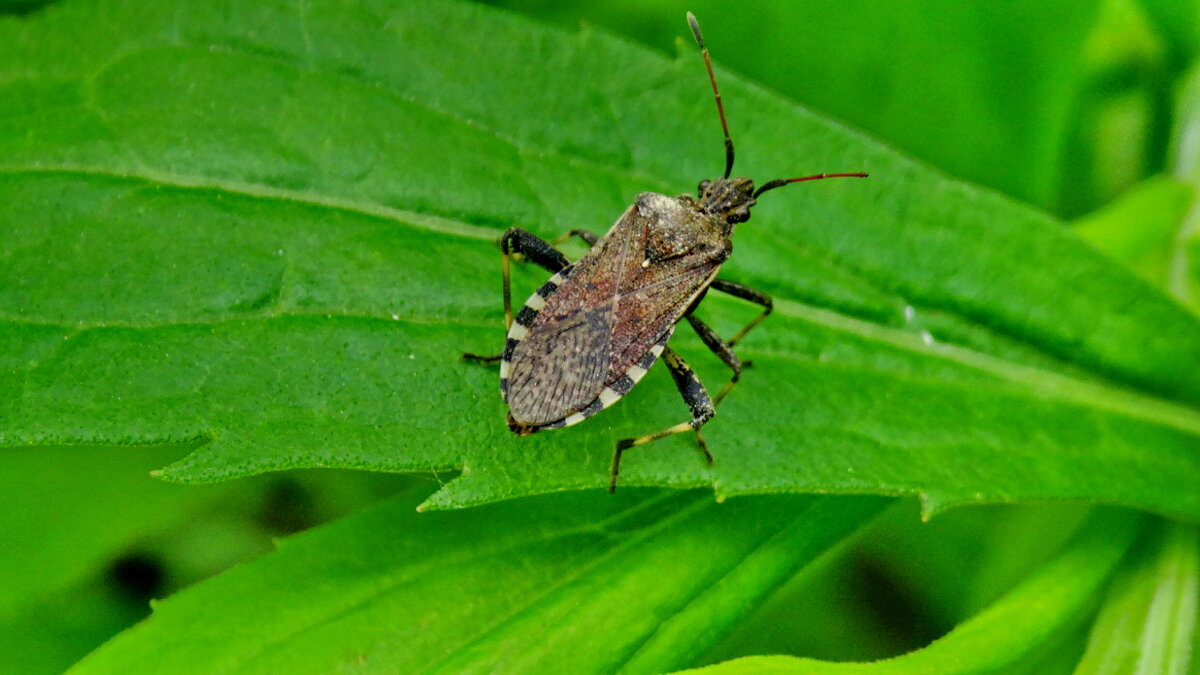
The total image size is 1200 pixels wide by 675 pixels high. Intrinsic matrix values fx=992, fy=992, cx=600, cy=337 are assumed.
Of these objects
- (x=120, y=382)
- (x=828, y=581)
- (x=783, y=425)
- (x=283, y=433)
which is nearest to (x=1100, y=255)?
(x=783, y=425)

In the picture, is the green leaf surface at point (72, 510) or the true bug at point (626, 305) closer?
the true bug at point (626, 305)

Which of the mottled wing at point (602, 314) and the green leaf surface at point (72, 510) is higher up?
the mottled wing at point (602, 314)

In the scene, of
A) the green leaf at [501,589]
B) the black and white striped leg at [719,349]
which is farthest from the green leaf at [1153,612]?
the black and white striped leg at [719,349]

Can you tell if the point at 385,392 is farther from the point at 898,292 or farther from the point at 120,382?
the point at 898,292

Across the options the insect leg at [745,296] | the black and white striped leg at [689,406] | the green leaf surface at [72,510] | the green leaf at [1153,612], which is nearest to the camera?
the black and white striped leg at [689,406]

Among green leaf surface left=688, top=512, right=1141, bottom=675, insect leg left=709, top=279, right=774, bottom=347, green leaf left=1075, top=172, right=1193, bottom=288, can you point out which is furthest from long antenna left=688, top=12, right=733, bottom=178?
green leaf surface left=688, top=512, right=1141, bottom=675

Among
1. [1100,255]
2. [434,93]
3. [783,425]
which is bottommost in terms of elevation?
[783,425]

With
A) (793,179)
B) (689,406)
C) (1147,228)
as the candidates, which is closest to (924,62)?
(1147,228)

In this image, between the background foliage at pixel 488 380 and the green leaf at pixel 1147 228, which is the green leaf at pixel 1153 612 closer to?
the background foliage at pixel 488 380
